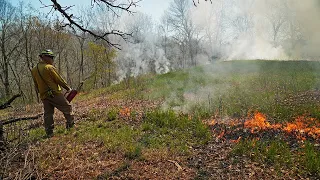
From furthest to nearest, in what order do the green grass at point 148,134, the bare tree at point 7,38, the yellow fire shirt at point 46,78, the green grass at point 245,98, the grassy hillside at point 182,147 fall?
1. the bare tree at point 7,38
2. the green grass at point 245,98
3. the yellow fire shirt at point 46,78
4. the green grass at point 148,134
5. the grassy hillside at point 182,147

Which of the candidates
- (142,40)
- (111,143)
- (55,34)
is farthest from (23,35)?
(111,143)

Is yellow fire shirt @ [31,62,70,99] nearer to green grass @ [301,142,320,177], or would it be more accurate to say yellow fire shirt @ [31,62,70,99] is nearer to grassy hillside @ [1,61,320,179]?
grassy hillside @ [1,61,320,179]

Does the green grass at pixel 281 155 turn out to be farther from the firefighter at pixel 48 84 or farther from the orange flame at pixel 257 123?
the firefighter at pixel 48 84

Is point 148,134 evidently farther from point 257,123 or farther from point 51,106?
point 257,123

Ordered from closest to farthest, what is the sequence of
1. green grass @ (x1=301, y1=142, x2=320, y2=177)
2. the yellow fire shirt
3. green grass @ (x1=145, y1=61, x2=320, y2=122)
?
green grass @ (x1=301, y1=142, x2=320, y2=177) → the yellow fire shirt → green grass @ (x1=145, y1=61, x2=320, y2=122)

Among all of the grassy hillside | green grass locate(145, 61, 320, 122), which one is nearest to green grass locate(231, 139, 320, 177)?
the grassy hillside

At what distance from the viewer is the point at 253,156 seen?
171 inches

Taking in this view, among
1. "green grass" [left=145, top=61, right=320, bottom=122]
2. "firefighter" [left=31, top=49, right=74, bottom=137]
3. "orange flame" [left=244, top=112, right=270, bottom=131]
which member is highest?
"firefighter" [left=31, top=49, right=74, bottom=137]

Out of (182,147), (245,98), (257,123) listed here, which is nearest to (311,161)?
(257,123)

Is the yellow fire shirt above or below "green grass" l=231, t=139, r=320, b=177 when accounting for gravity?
above

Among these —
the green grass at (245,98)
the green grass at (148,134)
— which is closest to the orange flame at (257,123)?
the green grass at (245,98)

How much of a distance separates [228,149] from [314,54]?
72.0 ft

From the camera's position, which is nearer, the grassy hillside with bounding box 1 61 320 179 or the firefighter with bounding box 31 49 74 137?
the grassy hillside with bounding box 1 61 320 179

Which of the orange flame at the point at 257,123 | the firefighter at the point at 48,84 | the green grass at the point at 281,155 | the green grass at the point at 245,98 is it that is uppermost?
the firefighter at the point at 48,84
